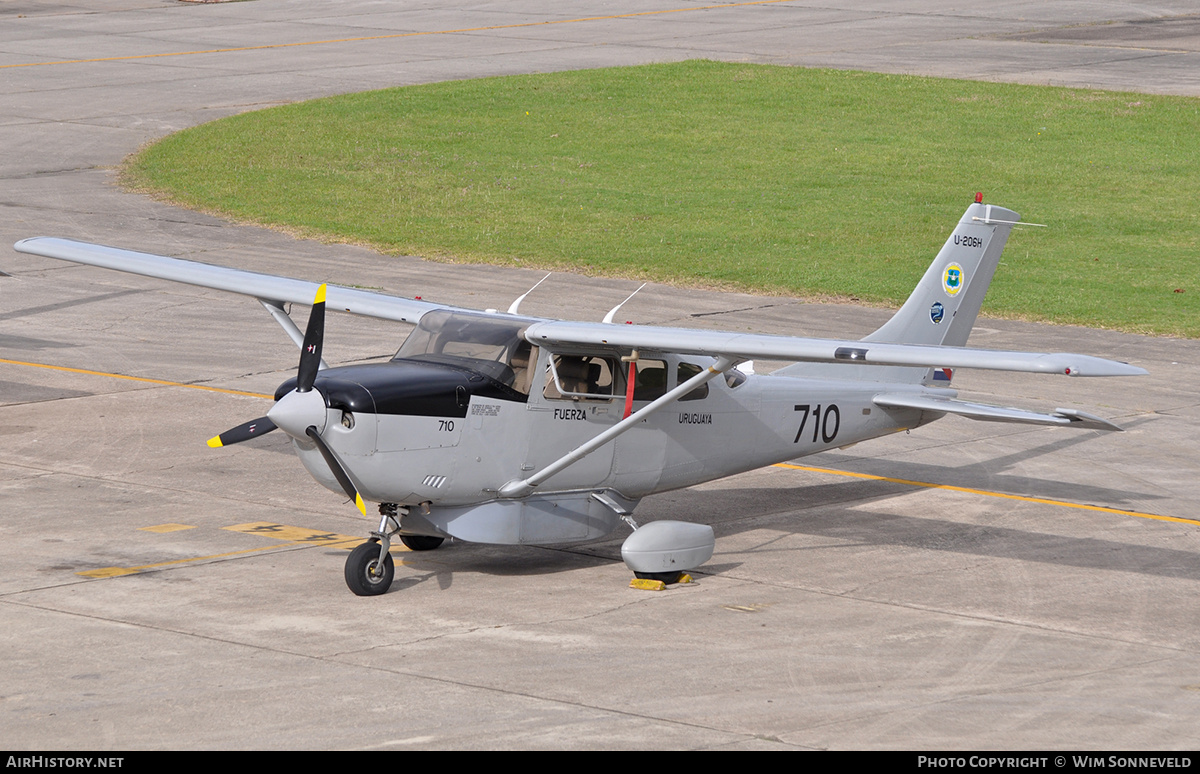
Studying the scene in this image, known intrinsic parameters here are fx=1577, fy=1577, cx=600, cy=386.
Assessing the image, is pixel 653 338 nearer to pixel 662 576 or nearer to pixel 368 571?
pixel 662 576

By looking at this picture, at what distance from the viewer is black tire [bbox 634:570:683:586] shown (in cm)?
1303

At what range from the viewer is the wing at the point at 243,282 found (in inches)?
590

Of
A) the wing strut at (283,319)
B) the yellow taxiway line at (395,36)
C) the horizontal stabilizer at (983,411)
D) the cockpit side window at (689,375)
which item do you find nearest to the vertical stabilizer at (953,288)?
the horizontal stabilizer at (983,411)

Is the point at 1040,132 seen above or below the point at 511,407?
above

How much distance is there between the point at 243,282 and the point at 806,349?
6.06 m

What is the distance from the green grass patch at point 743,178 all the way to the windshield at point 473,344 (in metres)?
13.8

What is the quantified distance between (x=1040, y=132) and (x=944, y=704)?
30.6 metres

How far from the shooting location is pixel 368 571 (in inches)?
496

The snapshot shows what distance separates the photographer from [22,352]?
70.3ft

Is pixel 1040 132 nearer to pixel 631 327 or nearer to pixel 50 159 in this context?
pixel 50 159

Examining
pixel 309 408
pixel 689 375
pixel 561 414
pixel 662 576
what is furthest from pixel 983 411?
pixel 309 408

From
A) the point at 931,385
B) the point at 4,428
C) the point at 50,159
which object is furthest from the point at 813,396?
the point at 50,159

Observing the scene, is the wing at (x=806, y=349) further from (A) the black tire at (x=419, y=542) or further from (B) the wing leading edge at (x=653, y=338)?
(A) the black tire at (x=419, y=542)
